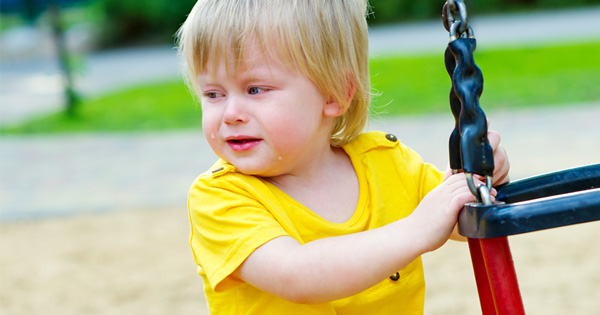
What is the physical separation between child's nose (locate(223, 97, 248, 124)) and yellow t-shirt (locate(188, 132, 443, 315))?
0.37ft

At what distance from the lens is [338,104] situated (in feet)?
5.40

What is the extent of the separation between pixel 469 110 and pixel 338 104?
20.5 inches

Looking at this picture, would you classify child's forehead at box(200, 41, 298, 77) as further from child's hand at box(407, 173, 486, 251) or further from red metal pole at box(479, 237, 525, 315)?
red metal pole at box(479, 237, 525, 315)

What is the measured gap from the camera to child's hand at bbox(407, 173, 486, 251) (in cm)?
127

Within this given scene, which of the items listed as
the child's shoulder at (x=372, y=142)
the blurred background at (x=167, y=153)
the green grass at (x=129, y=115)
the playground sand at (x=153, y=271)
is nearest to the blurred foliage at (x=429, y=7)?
the blurred background at (x=167, y=153)

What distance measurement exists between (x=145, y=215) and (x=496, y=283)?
11.6ft

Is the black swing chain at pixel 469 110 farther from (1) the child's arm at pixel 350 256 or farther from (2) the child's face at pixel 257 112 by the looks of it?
(2) the child's face at pixel 257 112

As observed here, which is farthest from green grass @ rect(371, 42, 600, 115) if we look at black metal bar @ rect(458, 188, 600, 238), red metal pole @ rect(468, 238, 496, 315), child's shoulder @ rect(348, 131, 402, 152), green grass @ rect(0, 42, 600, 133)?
black metal bar @ rect(458, 188, 600, 238)

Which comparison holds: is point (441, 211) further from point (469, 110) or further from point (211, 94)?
point (211, 94)

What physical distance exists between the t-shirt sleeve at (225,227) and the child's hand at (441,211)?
0.26 metres

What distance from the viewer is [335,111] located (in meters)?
1.65

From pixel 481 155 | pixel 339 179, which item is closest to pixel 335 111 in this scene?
pixel 339 179

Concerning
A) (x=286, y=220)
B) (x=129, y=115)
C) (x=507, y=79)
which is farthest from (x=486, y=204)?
A: (x=129, y=115)

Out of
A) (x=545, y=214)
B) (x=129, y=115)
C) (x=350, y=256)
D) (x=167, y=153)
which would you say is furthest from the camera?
(x=129, y=115)
